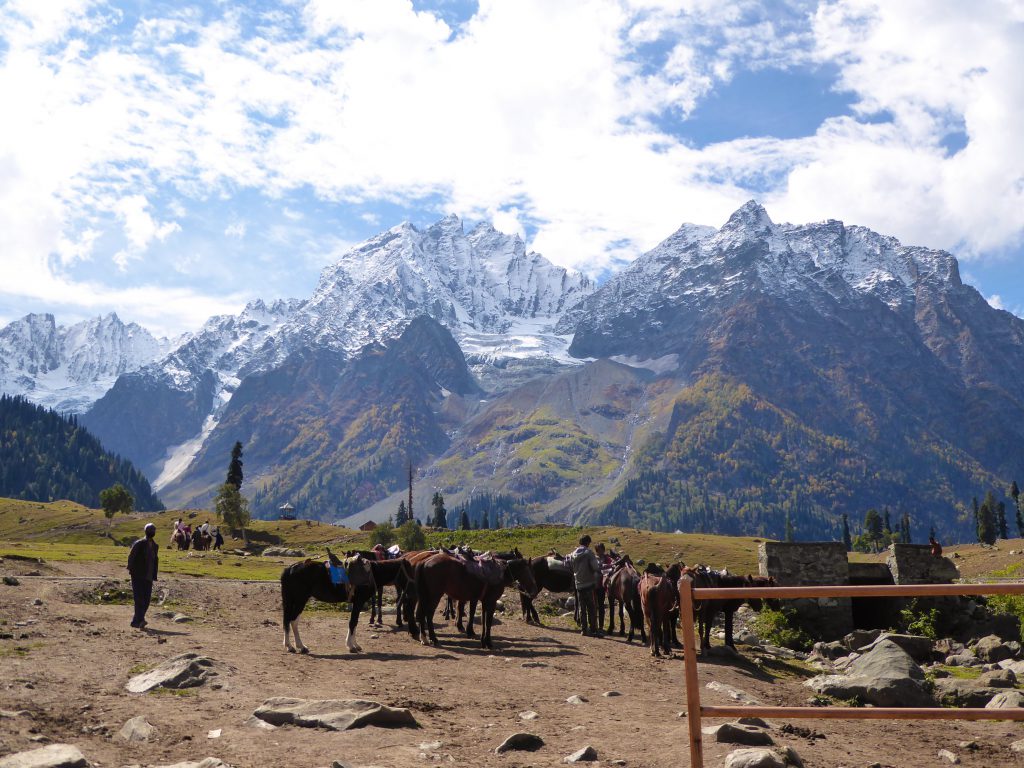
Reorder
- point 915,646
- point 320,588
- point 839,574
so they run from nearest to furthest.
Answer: point 320,588, point 915,646, point 839,574

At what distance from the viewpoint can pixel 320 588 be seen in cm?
2302

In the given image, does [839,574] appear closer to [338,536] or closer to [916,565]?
[916,565]

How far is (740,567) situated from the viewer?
133 m

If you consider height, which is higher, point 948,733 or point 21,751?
point 21,751

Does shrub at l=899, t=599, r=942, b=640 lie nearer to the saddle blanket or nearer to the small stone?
the saddle blanket

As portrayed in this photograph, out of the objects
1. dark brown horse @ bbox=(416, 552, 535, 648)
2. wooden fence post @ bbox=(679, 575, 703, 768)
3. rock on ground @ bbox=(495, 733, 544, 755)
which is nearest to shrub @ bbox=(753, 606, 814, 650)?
dark brown horse @ bbox=(416, 552, 535, 648)

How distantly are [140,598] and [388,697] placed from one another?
35.9ft

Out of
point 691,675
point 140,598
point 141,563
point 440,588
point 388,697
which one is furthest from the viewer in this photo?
point 440,588

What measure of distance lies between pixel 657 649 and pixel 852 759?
11.8m

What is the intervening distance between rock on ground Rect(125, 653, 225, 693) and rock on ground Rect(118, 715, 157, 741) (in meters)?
2.64

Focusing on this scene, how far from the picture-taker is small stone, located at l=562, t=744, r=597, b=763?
12133 mm

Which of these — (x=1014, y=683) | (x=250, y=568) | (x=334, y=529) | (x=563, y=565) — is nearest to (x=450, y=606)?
(x=563, y=565)

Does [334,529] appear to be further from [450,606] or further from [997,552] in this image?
[450,606]

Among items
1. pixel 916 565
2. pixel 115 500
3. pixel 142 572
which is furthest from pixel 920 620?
pixel 115 500
